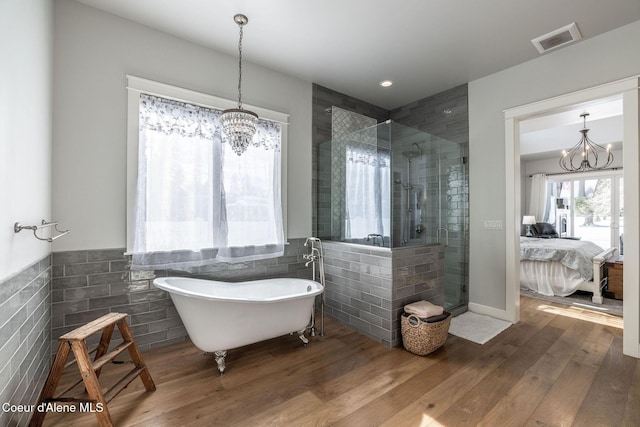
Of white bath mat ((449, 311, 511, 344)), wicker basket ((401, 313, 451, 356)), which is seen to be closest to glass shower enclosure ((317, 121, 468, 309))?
white bath mat ((449, 311, 511, 344))

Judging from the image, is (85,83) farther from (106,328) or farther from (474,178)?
(474,178)

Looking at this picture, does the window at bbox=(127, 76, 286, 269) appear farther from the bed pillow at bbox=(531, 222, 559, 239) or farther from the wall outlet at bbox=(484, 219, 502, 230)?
the bed pillow at bbox=(531, 222, 559, 239)

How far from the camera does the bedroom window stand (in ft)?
19.8

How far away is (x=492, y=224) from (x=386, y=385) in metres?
2.28

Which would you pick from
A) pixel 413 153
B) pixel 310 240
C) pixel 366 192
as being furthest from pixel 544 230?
pixel 310 240

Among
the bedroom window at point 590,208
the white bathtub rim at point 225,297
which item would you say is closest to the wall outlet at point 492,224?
the white bathtub rim at point 225,297

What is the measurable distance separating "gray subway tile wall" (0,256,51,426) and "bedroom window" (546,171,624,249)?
8.81 m

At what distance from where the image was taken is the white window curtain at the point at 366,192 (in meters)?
2.82

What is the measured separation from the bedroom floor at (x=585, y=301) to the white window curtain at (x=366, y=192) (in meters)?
3.01

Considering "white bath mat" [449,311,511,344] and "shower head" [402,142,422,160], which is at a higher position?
"shower head" [402,142,422,160]

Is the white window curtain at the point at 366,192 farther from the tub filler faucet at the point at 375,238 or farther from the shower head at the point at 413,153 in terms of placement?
the shower head at the point at 413,153

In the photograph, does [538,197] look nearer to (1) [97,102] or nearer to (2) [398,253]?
(2) [398,253]

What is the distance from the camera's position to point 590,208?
21.5ft

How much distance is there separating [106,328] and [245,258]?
1.25m
